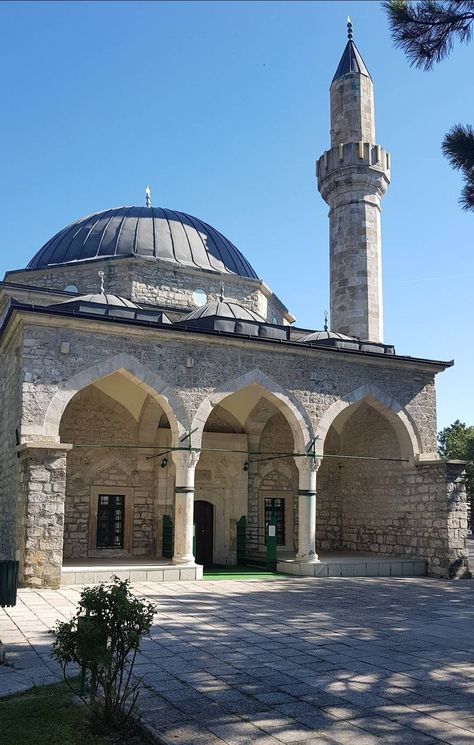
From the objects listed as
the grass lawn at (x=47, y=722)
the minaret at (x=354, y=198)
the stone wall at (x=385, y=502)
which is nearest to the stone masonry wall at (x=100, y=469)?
the stone wall at (x=385, y=502)

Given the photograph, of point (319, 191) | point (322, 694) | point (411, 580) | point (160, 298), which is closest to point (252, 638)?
point (322, 694)

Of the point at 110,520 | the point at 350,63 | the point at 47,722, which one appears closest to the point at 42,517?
the point at 110,520

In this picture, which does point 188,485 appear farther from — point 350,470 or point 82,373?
point 350,470

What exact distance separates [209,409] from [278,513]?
4.42 metres

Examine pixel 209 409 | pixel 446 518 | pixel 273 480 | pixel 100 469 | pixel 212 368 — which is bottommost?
pixel 446 518

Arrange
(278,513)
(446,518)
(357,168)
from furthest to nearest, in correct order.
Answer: (357,168) → (278,513) → (446,518)

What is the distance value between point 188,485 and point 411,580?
13.4ft

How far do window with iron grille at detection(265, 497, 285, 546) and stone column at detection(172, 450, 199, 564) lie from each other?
3750mm

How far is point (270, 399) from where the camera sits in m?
11.9

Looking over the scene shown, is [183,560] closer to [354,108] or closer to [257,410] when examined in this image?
[257,410]

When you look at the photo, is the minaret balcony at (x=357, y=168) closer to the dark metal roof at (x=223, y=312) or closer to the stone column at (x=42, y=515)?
the dark metal roof at (x=223, y=312)

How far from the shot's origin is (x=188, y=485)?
11.0m

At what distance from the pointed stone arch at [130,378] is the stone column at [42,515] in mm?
388

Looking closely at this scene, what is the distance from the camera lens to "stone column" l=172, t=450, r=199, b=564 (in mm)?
10930
